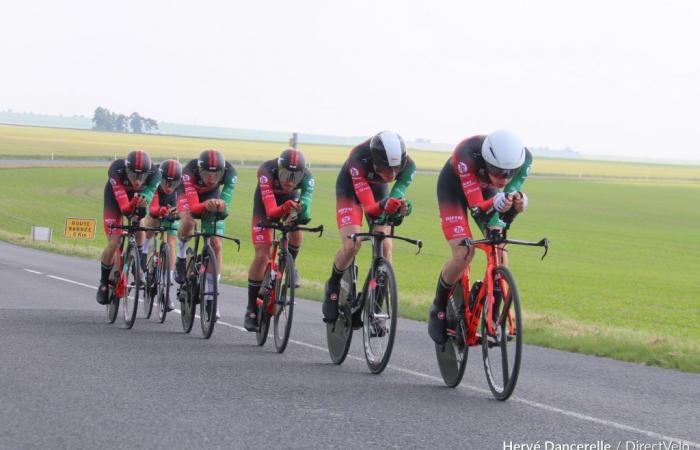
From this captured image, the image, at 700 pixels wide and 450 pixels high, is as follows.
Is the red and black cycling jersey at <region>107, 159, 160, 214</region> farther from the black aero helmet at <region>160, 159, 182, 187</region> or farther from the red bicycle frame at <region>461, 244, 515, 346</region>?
the red bicycle frame at <region>461, 244, 515, 346</region>

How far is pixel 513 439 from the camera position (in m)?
6.79

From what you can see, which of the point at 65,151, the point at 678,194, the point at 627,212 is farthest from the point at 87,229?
the point at 65,151

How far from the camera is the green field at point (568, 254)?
53.4ft

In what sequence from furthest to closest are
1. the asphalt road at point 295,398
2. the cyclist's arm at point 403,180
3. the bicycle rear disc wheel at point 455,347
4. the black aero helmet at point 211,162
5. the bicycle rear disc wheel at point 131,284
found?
the bicycle rear disc wheel at point 131,284 → the black aero helmet at point 211,162 → the cyclist's arm at point 403,180 → the bicycle rear disc wheel at point 455,347 → the asphalt road at point 295,398

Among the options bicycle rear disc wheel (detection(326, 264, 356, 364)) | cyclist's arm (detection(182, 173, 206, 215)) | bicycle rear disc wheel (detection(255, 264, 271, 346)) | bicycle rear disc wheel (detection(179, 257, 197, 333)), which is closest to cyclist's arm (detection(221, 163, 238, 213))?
cyclist's arm (detection(182, 173, 206, 215))

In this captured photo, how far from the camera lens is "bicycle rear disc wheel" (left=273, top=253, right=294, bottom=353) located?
11.0m

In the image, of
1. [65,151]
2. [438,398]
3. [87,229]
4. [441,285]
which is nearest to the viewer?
[438,398]

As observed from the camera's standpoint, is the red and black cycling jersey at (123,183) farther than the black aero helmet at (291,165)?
Yes

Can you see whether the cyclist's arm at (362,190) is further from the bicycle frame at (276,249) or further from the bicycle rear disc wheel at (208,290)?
the bicycle rear disc wheel at (208,290)

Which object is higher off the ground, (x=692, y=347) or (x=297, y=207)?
(x=297, y=207)

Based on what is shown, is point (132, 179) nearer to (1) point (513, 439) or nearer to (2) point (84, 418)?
(2) point (84, 418)

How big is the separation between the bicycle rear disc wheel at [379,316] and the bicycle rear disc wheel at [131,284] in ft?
13.9

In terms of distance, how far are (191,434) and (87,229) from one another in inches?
1089

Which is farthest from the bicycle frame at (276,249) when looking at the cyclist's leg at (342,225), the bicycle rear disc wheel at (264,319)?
the cyclist's leg at (342,225)
